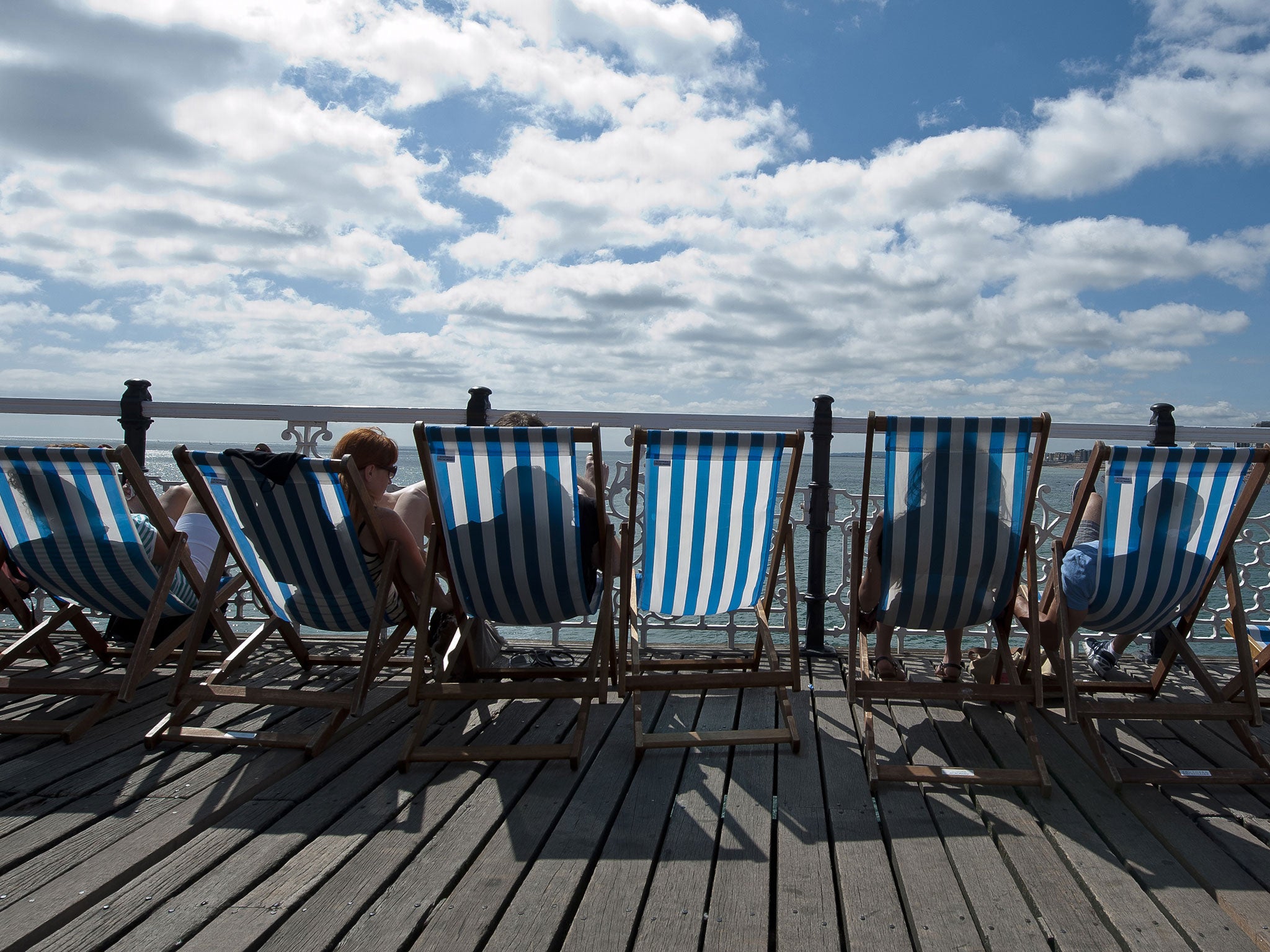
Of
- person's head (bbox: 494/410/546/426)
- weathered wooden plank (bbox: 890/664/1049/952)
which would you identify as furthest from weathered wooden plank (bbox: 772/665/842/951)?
person's head (bbox: 494/410/546/426)

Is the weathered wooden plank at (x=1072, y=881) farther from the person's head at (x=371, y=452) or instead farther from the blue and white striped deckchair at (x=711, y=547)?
the person's head at (x=371, y=452)

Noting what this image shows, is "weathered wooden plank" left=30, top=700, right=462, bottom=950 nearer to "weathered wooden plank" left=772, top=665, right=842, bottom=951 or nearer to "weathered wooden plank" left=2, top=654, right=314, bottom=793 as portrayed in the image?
"weathered wooden plank" left=2, top=654, right=314, bottom=793

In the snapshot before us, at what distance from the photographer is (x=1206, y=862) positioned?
206cm

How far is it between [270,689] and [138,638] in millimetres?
617

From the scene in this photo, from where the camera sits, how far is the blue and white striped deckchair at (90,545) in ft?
9.68

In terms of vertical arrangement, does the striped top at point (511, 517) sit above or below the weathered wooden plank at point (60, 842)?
above

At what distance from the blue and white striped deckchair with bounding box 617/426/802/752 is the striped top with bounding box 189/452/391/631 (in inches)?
35.9

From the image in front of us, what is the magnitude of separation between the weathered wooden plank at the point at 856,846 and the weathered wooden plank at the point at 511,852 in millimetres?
590

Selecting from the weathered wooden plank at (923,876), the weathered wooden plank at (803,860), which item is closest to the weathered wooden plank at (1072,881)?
the weathered wooden plank at (923,876)

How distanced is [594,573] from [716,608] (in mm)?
520

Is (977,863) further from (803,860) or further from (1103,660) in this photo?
(1103,660)

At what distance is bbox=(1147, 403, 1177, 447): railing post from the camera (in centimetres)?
407

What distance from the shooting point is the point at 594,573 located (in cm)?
302

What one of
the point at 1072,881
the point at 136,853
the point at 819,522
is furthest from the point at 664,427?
the point at 136,853
